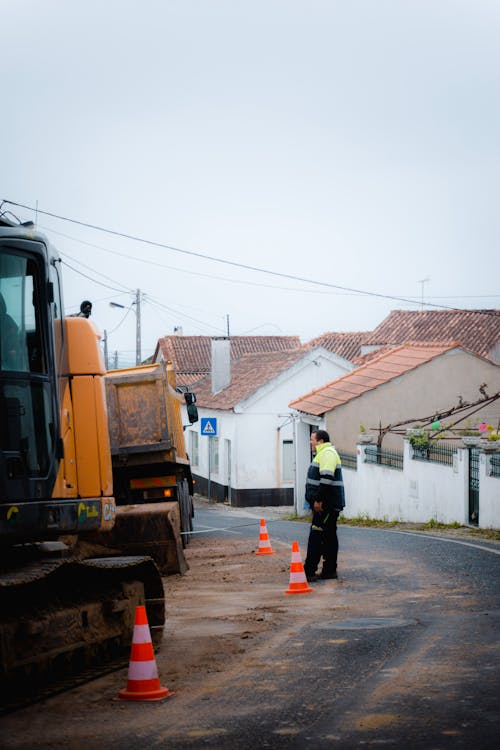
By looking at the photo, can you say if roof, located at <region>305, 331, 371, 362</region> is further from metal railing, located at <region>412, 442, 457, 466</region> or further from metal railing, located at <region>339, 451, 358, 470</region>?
metal railing, located at <region>412, 442, 457, 466</region>

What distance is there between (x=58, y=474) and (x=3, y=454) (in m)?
0.74

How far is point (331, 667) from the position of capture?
8406 mm

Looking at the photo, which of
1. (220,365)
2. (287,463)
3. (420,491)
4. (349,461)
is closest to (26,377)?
A: (420,491)

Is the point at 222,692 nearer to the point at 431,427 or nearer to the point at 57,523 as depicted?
the point at 57,523

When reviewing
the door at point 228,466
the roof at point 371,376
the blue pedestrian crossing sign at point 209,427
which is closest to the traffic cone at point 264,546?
the roof at point 371,376

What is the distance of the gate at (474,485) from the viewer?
22766mm

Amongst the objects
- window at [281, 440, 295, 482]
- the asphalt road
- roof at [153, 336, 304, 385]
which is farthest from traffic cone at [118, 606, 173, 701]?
roof at [153, 336, 304, 385]

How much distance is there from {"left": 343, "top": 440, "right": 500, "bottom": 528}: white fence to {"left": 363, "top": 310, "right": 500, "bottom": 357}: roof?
28.2m

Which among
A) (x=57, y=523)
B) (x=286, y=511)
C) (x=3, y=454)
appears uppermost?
(x=3, y=454)

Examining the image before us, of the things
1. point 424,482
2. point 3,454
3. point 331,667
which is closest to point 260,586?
point 331,667

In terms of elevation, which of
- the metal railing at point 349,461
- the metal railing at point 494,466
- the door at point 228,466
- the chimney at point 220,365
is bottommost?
the door at point 228,466

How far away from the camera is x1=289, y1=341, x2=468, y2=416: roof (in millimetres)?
34344

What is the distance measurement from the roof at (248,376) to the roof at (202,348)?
724 cm

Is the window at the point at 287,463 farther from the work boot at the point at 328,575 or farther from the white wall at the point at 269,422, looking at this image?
the work boot at the point at 328,575
